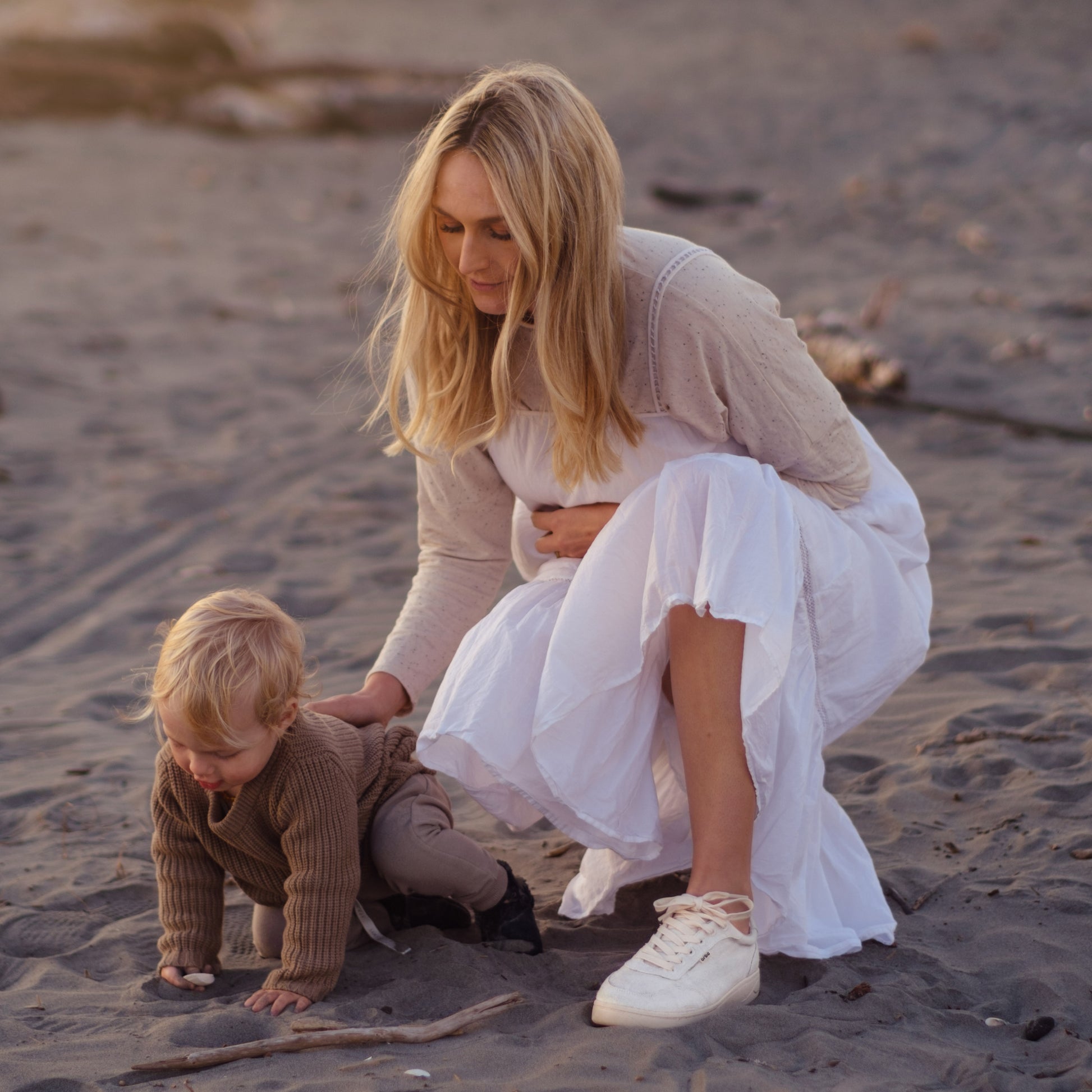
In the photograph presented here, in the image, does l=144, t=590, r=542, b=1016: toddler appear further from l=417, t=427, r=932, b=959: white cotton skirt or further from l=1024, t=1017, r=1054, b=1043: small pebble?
l=1024, t=1017, r=1054, b=1043: small pebble

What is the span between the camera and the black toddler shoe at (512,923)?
8.02 feet

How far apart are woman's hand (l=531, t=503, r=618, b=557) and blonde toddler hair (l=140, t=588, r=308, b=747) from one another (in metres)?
0.63

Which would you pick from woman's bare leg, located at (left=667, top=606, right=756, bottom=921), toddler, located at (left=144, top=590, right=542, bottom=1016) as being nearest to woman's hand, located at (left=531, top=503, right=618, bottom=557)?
woman's bare leg, located at (left=667, top=606, right=756, bottom=921)

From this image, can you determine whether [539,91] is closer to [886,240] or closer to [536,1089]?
[536,1089]

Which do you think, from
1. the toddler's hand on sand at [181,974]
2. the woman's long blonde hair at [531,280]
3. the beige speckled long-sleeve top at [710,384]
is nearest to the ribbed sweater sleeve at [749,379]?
the beige speckled long-sleeve top at [710,384]

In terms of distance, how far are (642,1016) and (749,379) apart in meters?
1.15

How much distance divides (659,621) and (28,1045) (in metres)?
1.27

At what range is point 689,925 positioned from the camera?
2156mm

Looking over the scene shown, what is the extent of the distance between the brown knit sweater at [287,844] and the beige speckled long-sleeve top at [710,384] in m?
0.34

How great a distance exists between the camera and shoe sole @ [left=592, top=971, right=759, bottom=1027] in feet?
6.77

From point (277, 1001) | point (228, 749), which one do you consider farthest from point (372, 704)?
point (277, 1001)

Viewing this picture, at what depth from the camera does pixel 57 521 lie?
15.9 ft

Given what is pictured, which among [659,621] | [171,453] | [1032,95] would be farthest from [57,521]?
[1032,95]

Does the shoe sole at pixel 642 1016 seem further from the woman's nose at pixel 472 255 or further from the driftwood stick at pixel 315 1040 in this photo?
the woman's nose at pixel 472 255
